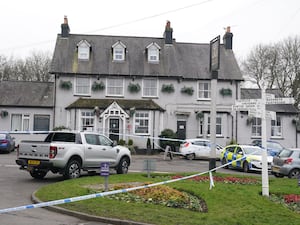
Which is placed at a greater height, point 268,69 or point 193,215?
point 268,69

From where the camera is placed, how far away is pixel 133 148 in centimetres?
2972

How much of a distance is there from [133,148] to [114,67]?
25.1ft

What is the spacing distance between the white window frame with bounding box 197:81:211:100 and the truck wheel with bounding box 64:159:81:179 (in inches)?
814

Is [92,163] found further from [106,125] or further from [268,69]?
[268,69]

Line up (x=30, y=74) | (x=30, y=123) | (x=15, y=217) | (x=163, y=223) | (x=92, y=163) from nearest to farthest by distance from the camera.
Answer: (x=163, y=223) < (x=15, y=217) < (x=92, y=163) < (x=30, y=123) < (x=30, y=74)

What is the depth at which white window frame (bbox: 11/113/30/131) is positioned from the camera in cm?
3250

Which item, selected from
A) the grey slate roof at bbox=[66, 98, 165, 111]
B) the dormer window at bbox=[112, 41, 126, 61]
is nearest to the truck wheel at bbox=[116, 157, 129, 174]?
the grey slate roof at bbox=[66, 98, 165, 111]

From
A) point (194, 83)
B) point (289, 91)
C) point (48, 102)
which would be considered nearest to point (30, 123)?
point (48, 102)

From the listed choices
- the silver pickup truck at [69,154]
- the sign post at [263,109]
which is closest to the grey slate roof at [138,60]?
the silver pickup truck at [69,154]

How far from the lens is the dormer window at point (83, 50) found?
33094 millimetres

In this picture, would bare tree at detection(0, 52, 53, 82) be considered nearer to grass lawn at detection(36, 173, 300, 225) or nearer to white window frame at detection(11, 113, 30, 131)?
white window frame at detection(11, 113, 30, 131)

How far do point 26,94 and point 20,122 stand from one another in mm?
2610

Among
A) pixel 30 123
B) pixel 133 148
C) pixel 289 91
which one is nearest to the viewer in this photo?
pixel 133 148

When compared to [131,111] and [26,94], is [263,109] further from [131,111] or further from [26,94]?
[26,94]
